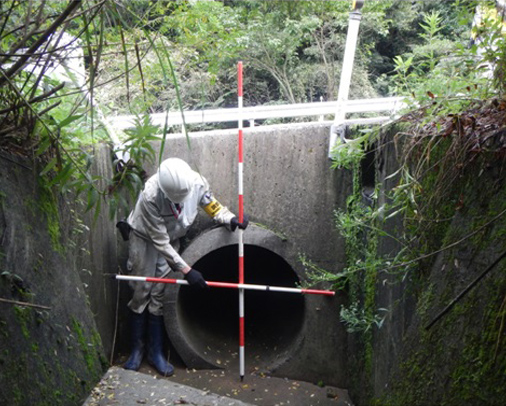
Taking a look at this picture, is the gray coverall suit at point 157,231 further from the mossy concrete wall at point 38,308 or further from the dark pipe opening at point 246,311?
the mossy concrete wall at point 38,308

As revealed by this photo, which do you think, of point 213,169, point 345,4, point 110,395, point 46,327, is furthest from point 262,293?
point 345,4

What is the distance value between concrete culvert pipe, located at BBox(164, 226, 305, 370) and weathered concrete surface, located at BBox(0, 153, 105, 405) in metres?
2.64

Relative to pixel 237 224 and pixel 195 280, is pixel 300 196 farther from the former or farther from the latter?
pixel 195 280

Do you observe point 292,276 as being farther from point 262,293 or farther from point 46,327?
point 46,327

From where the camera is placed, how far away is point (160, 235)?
5.31 metres

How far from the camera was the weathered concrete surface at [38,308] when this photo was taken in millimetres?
2068

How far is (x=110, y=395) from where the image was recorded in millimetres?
2818

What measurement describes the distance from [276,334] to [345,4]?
7.66 metres

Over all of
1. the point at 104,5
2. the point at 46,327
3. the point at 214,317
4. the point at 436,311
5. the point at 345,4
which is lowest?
the point at 214,317

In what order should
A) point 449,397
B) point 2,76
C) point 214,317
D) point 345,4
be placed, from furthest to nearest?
1. point 345,4
2. point 214,317
3. point 2,76
4. point 449,397

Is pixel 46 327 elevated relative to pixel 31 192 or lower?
lower

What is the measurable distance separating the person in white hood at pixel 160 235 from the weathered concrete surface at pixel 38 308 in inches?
82.1

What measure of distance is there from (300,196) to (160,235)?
139 centimetres

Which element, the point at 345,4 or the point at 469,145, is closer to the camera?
the point at 469,145
